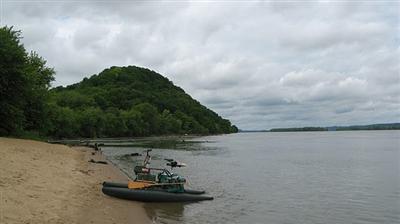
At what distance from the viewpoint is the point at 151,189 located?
2272cm

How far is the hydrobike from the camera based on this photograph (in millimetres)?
22234

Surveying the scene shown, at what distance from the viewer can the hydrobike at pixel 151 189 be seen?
22.2 metres

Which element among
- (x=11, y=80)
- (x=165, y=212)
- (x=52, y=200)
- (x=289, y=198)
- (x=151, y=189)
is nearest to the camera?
(x=52, y=200)

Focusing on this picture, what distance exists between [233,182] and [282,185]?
373 centimetres

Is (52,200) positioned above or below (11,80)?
below

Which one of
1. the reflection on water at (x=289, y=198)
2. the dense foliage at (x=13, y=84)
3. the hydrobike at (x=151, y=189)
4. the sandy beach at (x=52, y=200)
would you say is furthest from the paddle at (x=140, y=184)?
the dense foliage at (x=13, y=84)

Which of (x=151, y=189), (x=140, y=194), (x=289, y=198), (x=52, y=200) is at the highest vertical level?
(x=52, y=200)

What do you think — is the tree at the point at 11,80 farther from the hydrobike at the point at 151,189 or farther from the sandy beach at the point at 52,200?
the hydrobike at the point at 151,189

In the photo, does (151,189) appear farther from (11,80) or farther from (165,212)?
(11,80)

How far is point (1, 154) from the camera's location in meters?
25.0

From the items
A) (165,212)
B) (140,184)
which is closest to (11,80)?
(140,184)

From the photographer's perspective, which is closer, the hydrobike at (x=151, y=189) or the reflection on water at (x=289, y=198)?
the reflection on water at (x=289, y=198)

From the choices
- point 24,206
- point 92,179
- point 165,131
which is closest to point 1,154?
point 92,179

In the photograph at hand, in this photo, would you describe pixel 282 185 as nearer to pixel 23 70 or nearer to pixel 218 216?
pixel 218 216
